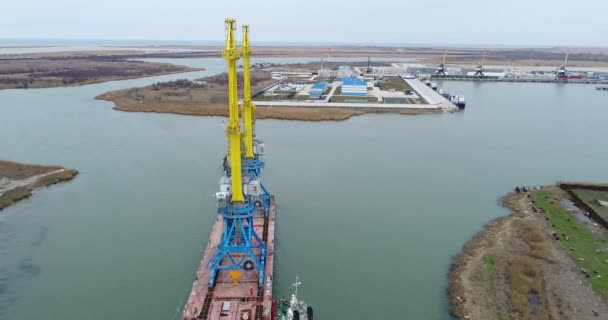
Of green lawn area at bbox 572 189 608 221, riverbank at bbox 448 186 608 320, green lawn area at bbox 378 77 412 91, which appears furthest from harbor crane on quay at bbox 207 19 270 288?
green lawn area at bbox 378 77 412 91

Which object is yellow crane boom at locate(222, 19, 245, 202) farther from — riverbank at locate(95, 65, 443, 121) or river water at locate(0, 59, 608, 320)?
riverbank at locate(95, 65, 443, 121)

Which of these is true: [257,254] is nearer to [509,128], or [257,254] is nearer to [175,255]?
[175,255]

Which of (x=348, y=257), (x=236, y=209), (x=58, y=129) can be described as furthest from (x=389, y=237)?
(x=58, y=129)

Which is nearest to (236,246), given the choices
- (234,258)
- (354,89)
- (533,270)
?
(234,258)

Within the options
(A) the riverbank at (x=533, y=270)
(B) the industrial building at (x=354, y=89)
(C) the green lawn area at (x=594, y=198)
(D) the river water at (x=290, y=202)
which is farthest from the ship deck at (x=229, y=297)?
(B) the industrial building at (x=354, y=89)

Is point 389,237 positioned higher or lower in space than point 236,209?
lower

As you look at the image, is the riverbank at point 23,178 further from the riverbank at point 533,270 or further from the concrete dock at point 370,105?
the concrete dock at point 370,105
